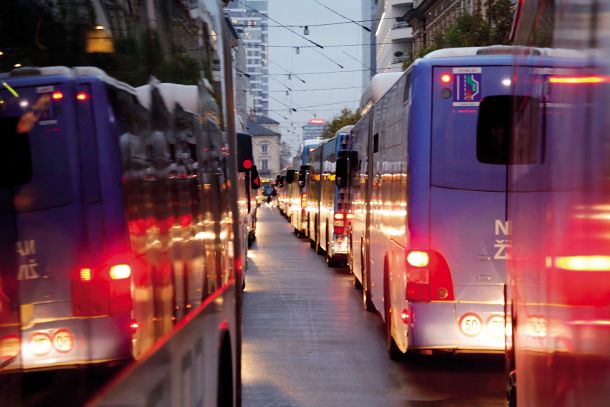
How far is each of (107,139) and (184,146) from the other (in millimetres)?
1435

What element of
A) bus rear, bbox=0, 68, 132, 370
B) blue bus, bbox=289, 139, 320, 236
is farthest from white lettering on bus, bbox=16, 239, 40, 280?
blue bus, bbox=289, 139, 320, 236

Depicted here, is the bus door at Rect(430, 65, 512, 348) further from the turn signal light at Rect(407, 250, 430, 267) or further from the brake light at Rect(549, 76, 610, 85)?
the brake light at Rect(549, 76, 610, 85)

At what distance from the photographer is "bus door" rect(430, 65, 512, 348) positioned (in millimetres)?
9664

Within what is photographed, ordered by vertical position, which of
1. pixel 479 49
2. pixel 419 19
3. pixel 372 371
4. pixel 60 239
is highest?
pixel 419 19

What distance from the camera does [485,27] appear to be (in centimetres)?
3769

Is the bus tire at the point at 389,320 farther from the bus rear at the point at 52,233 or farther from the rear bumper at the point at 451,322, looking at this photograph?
the bus rear at the point at 52,233

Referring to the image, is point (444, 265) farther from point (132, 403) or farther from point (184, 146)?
point (132, 403)

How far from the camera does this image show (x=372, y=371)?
1097 cm

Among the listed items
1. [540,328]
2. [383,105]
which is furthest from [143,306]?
[383,105]

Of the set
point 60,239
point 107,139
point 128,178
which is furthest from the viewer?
point 128,178

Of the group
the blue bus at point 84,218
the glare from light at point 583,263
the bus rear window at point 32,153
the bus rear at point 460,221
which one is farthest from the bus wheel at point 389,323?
the bus rear window at point 32,153

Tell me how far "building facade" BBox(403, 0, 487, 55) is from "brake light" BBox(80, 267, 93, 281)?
61396 mm

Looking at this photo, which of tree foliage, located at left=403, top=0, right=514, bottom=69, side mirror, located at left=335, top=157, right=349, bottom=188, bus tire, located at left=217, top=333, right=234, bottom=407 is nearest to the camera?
bus tire, located at left=217, top=333, right=234, bottom=407

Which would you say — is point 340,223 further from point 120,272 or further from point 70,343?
point 70,343
